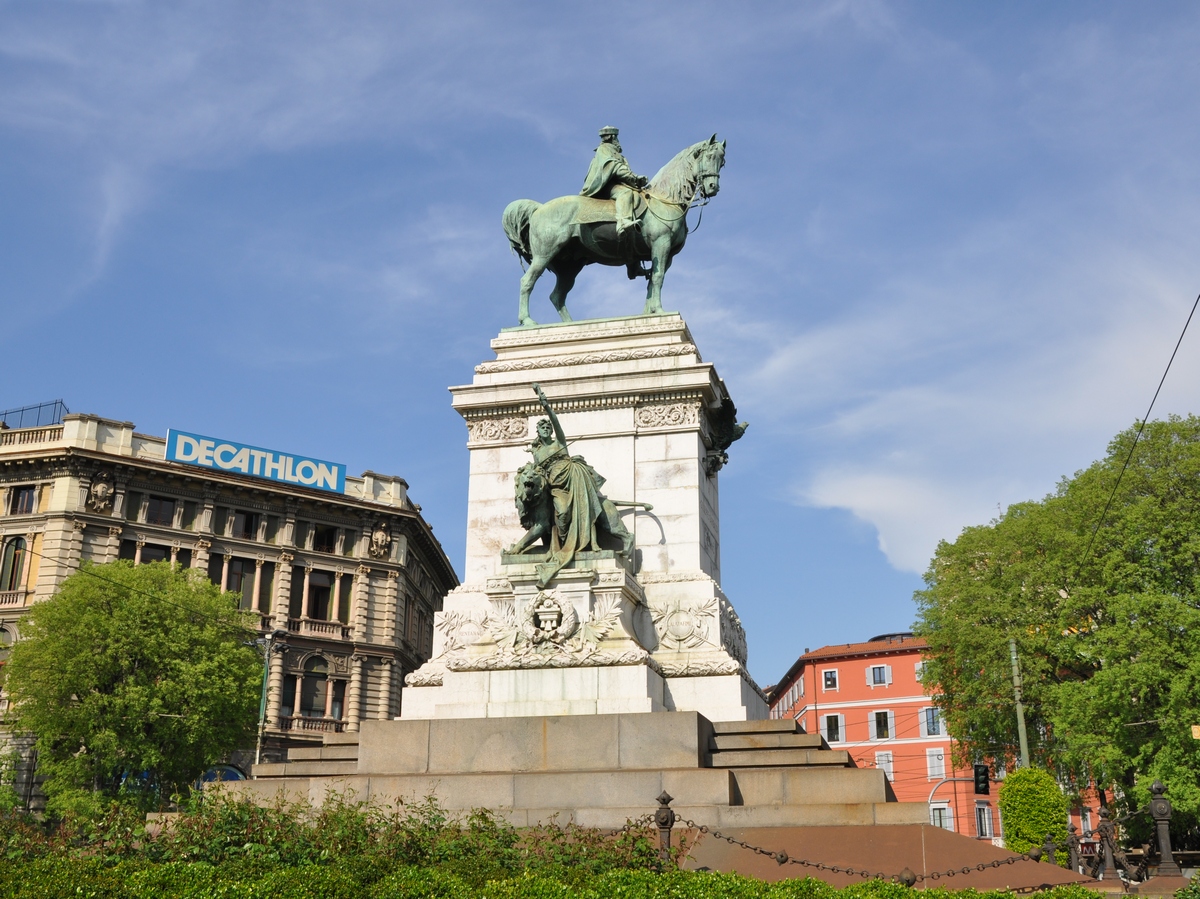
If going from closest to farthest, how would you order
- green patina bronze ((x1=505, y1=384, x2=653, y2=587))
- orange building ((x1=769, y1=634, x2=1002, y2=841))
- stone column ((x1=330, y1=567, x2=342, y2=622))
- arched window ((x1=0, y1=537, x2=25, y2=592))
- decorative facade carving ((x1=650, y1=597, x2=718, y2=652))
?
green patina bronze ((x1=505, y1=384, x2=653, y2=587)) < decorative facade carving ((x1=650, y1=597, x2=718, y2=652)) < arched window ((x1=0, y1=537, x2=25, y2=592)) < stone column ((x1=330, y1=567, x2=342, y2=622)) < orange building ((x1=769, y1=634, x2=1002, y2=841))

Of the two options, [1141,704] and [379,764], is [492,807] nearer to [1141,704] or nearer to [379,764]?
[379,764]

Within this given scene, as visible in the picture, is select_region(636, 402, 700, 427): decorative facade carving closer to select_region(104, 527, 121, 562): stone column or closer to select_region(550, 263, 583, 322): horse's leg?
select_region(550, 263, 583, 322): horse's leg

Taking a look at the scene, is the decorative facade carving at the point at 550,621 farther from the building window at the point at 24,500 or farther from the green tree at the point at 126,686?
the building window at the point at 24,500

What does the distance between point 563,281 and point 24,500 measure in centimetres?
4603

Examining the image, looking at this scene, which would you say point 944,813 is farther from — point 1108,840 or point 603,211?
point 603,211

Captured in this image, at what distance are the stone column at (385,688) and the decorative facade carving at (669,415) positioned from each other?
45805mm

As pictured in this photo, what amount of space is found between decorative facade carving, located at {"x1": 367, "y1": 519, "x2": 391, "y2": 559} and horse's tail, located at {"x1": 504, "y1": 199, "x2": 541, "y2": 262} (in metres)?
45.9

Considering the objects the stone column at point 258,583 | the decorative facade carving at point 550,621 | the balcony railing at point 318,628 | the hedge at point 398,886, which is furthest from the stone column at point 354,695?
the hedge at point 398,886

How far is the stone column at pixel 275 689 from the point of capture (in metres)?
60.0

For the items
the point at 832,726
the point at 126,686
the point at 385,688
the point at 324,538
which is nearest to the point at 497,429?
the point at 126,686

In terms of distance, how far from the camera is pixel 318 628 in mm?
64750

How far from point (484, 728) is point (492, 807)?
144cm

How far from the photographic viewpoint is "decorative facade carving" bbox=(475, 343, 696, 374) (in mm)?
22031

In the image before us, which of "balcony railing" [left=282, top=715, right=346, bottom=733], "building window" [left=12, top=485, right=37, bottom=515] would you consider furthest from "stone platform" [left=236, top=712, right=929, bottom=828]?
"building window" [left=12, top=485, right=37, bottom=515]
